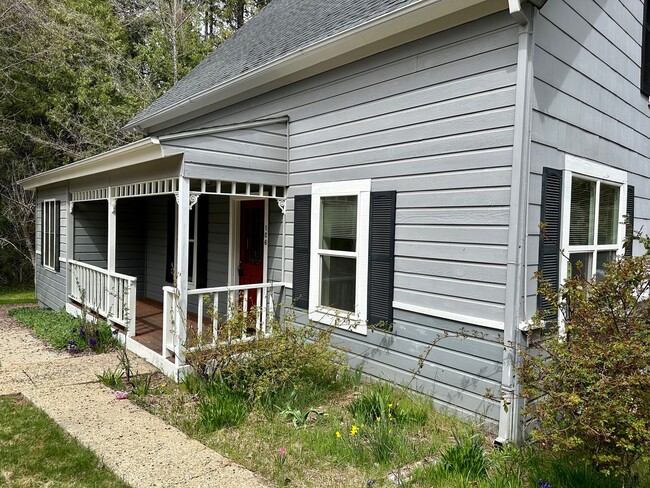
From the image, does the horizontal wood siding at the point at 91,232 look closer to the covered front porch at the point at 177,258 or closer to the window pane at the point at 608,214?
the covered front porch at the point at 177,258

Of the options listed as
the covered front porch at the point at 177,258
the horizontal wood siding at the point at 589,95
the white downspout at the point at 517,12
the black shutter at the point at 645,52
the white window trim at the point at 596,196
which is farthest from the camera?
the black shutter at the point at 645,52

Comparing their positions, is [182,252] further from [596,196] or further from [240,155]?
[596,196]

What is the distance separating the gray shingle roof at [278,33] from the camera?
5656 millimetres

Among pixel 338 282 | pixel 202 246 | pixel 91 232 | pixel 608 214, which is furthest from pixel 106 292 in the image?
pixel 608 214

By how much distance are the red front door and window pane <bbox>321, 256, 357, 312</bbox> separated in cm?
182

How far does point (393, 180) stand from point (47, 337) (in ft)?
21.4

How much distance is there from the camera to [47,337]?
792 centimetres

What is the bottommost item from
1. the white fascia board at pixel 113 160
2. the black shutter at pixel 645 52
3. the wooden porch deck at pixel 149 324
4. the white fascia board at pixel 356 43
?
the wooden porch deck at pixel 149 324

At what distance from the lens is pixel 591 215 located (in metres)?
4.91

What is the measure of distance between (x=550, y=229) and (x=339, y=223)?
2296 millimetres

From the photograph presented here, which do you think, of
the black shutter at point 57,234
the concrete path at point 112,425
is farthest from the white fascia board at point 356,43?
the black shutter at point 57,234

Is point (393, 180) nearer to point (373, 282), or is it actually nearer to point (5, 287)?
point (373, 282)

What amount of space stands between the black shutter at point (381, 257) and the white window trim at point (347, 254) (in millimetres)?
77

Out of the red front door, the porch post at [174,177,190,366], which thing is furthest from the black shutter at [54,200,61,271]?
the porch post at [174,177,190,366]
